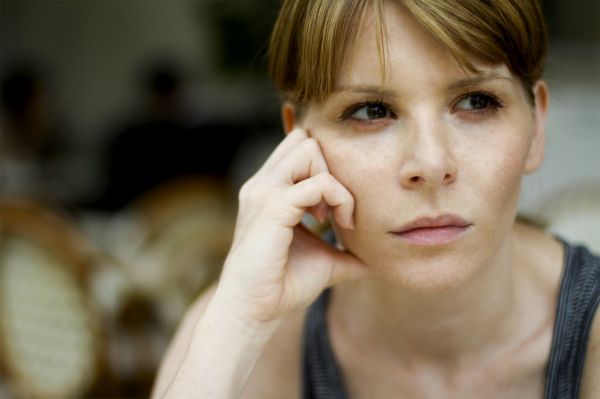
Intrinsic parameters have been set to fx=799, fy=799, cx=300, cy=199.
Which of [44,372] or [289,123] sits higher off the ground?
[289,123]

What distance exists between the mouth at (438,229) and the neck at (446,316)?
0.59ft

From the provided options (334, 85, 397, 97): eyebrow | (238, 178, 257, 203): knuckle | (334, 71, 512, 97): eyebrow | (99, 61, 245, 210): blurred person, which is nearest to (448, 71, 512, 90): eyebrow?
(334, 71, 512, 97): eyebrow

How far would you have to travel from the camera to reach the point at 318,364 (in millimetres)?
1788

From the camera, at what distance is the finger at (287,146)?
1.59 m

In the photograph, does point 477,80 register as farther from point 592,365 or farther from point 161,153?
point 161,153

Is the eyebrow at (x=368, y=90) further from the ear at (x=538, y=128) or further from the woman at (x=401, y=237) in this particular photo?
the ear at (x=538, y=128)

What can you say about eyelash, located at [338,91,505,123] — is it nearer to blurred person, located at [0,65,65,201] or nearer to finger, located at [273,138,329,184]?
finger, located at [273,138,329,184]

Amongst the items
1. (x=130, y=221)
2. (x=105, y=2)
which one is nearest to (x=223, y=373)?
(x=130, y=221)

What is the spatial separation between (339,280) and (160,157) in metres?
3.99

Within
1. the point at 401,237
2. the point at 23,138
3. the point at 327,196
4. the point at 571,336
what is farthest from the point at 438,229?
the point at 23,138

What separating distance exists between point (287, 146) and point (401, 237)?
1.05ft

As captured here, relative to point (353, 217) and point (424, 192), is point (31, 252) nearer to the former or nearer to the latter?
point (353, 217)

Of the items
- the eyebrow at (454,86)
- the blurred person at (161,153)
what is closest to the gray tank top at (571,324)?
the eyebrow at (454,86)

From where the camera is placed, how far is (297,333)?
1841mm
